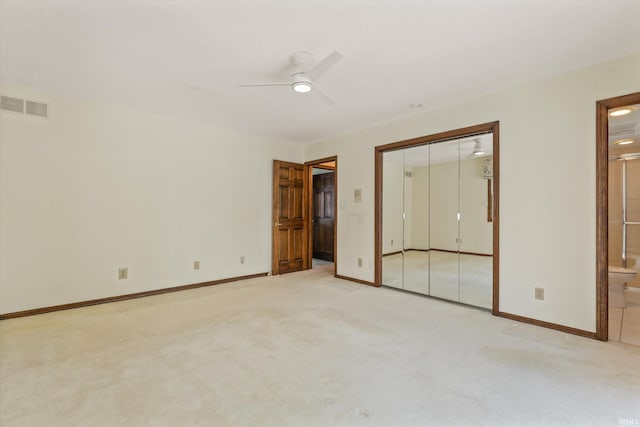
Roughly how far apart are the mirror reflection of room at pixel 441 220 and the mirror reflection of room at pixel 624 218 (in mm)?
1331

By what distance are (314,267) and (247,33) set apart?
4.56 m

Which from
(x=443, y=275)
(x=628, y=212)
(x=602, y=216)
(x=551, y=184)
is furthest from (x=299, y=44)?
(x=628, y=212)

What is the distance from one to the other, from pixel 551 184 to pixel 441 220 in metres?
1.33

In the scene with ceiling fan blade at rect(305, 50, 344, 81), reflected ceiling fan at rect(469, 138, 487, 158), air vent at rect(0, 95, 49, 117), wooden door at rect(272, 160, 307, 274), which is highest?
ceiling fan blade at rect(305, 50, 344, 81)

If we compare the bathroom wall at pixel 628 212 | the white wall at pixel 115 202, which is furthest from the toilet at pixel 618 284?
the white wall at pixel 115 202

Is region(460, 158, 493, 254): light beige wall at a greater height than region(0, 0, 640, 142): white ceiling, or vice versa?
region(0, 0, 640, 142): white ceiling

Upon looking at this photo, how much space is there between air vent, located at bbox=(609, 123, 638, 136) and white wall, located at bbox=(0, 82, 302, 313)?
468 cm

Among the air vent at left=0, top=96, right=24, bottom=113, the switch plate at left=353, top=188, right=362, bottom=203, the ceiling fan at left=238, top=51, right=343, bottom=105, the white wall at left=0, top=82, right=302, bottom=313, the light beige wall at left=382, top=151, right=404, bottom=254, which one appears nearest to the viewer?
the ceiling fan at left=238, top=51, right=343, bottom=105

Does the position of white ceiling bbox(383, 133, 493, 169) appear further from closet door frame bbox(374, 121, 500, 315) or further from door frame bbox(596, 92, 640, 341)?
door frame bbox(596, 92, 640, 341)

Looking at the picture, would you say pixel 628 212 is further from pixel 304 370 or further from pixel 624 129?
pixel 304 370


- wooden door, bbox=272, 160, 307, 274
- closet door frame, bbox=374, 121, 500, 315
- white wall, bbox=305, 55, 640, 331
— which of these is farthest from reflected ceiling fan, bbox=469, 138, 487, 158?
wooden door, bbox=272, 160, 307, 274

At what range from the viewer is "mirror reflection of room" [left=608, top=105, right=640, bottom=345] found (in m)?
3.37

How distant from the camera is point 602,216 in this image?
8.49 feet

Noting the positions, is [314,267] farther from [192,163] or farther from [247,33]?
[247,33]
